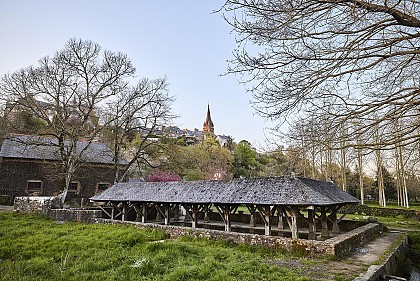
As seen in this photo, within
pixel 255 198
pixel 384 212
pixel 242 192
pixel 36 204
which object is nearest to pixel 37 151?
pixel 36 204

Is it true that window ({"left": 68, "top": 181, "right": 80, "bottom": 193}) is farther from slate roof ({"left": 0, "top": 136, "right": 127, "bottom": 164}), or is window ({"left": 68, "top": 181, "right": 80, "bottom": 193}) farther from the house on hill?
slate roof ({"left": 0, "top": 136, "right": 127, "bottom": 164})

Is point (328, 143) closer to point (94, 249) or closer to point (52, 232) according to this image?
point (94, 249)

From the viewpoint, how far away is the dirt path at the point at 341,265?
6.34 meters

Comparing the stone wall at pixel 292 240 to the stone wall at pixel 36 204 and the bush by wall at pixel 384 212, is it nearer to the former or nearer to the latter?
the stone wall at pixel 36 204

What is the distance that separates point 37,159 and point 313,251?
22.6 metres

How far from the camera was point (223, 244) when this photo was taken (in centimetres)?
970

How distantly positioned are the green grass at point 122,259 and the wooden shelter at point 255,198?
151 centimetres

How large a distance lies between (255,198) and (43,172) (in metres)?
20.2

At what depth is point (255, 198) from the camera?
1023 cm

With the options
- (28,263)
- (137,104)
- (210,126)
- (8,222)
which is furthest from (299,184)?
(210,126)

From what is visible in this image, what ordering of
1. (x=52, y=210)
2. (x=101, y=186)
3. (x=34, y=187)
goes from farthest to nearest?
(x=101, y=186), (x=34, y=187), (x=52, y=210)

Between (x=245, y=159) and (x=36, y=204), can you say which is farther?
(x=245, y=159)

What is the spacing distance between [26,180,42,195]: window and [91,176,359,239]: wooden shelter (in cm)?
1144

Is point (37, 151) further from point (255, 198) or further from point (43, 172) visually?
point (255, 198)
